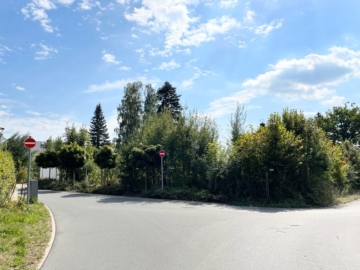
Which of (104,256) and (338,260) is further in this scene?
(104,256)

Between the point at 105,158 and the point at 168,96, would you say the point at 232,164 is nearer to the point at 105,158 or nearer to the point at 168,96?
the point at 105,158

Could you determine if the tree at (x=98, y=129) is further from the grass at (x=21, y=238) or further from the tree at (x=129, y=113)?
the grass at (x=21, y=238)

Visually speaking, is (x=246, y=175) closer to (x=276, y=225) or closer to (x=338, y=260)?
(x=276, y=225)

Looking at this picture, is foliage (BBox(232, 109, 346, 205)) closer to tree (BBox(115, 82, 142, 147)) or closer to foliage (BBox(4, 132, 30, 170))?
tree (BBox(115, 82, 142, 147))

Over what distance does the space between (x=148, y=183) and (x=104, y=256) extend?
1644 centimetres

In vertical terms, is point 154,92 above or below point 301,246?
above

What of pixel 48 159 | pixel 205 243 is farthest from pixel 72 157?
pixel 205 243

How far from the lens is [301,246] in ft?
23.7

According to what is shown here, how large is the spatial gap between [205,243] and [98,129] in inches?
2633

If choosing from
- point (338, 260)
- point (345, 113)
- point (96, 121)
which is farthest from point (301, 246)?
point (96, 121)

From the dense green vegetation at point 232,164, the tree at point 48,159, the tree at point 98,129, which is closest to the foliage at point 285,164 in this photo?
the dense green vegetation at point 232,164

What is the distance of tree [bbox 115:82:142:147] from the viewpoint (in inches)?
1714

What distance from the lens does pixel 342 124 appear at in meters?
50.0

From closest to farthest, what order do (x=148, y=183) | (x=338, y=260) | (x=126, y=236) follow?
(x=338, y=260)
(x=126, y=236)
(x=148, y=183)
